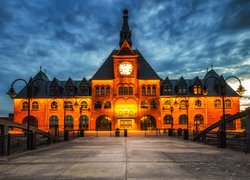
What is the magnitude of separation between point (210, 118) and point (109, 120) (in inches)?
875

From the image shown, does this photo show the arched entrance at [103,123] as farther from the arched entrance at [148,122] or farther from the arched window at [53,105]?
the arched window at [53,105]

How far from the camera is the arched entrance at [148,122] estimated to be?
56.2 metres

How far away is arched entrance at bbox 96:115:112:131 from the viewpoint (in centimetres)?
5641

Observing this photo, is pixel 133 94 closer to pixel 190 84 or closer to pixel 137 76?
pixel 137 76

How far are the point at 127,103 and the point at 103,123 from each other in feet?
22.5

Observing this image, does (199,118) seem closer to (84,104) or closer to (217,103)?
(217,103)

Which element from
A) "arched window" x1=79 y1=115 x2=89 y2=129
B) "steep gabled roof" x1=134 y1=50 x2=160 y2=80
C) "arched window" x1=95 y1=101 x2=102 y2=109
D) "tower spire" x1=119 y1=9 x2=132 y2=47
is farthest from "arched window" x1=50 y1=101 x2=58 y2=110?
"tower spire" x1=119 y1=9 x2=132 y2=47

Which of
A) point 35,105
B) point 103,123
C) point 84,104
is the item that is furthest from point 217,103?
point 35,105

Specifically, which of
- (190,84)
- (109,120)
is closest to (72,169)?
(109,120)

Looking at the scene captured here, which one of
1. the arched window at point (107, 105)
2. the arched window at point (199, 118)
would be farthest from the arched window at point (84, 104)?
the arched window at point (199, 118)

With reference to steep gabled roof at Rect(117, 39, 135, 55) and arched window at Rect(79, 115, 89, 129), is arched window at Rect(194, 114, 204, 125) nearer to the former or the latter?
steep gabled roof at Rect(117, 39, 135, 55)

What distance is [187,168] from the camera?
10547 millimetres

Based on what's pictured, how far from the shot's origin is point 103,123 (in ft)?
186

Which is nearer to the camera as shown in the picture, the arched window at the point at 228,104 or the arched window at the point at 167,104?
the arched window at the point at 228,104
